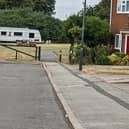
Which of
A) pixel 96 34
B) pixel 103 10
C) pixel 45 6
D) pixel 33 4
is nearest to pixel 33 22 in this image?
pixel 103 10

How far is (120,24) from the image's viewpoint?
47094 mm

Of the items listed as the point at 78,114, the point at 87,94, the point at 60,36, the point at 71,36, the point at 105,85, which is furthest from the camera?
the point at 60,36

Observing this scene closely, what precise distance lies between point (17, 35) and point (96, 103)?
87.1 metres

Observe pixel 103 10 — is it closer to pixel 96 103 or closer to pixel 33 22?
pixel 33 22

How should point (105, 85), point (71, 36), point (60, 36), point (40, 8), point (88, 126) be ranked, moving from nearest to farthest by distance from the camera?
1. point (88, 126)
2. point (105, 85)
3. point (71, 36)
4. point (60, 36)
5. point (40, 8)

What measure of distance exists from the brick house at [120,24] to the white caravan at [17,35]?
56.2 meters

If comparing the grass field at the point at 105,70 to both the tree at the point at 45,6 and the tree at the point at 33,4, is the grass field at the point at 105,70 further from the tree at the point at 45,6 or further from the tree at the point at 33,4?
the tree at the point at 45,6

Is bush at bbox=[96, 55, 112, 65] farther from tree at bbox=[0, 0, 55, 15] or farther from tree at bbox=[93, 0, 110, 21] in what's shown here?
tree at bbox=[0, 0, 55, 15]

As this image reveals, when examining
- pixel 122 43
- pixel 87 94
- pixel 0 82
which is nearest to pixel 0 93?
pixel 87 94

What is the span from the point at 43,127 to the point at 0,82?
43.1ft

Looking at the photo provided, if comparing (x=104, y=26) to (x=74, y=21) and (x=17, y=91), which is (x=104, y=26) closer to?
(x=74, y=21)

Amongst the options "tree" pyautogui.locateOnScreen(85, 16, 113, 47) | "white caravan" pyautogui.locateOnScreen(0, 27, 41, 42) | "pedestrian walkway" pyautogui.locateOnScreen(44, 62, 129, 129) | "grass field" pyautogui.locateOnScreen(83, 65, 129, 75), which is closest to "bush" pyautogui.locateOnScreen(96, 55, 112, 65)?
"tree" pyautogui.locateOnScreen(85, 16, 113, 47)

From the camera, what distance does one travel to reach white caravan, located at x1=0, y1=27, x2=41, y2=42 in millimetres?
102688

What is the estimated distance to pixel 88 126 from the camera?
11867 millimetres
